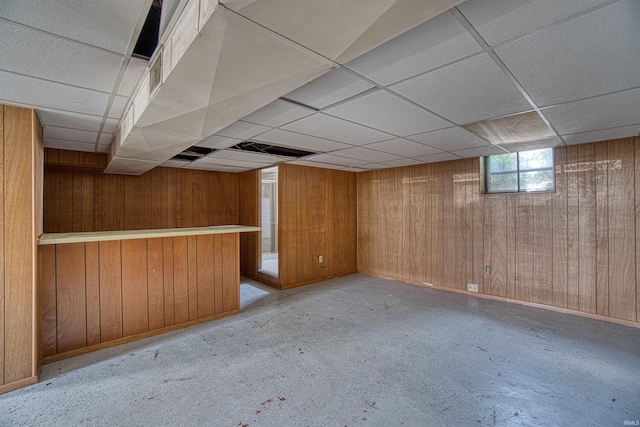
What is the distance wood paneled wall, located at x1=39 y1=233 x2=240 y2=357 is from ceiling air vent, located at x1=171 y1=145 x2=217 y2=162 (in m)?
1.22

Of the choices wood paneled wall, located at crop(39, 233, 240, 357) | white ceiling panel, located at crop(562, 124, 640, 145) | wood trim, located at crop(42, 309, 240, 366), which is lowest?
wood trim, located at crop(42, 309, 240, 366)

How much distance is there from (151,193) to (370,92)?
4.55 m

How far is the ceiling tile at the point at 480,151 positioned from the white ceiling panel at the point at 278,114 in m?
2.55

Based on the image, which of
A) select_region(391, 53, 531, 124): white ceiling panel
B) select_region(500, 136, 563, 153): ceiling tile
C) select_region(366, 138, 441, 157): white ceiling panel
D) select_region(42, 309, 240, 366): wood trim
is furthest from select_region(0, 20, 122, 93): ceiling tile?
select_region(500, 136, 563, 153): ceiling tile

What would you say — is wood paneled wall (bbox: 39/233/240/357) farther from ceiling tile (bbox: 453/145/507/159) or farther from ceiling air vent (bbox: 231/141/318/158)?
ceiling tile (bbox: 453/145/507/159)

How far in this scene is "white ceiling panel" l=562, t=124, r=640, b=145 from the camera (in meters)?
2.78

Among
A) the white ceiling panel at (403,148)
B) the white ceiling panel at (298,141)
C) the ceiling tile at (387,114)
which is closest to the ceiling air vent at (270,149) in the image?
the white ceiling panel at (298,141)

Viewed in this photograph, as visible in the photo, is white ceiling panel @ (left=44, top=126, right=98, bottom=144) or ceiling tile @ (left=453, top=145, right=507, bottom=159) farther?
ceiling tile @ (left=453, top=145, right=507, bottom=159)

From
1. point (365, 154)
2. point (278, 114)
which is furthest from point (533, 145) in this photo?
point (278, 114)

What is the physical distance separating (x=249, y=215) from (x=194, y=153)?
1.89 meters

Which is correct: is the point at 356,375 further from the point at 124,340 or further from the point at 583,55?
the point at 583,55

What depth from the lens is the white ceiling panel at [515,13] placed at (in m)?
1.12

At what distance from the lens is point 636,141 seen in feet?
10.2

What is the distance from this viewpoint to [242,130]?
110 inches
